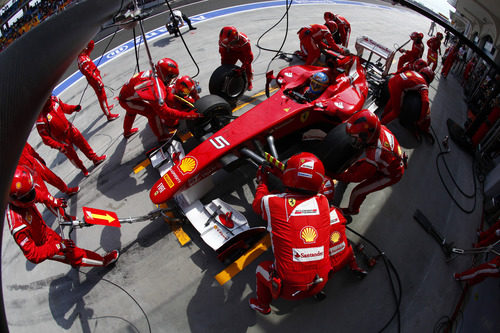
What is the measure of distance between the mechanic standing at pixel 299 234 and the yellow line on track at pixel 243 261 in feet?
2.86

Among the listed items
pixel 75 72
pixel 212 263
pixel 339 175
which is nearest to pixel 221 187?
pixel 212 263

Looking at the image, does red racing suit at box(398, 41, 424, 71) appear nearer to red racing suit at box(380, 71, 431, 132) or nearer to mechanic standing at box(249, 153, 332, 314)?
red racing suit at box(380, 71, 431, 132)

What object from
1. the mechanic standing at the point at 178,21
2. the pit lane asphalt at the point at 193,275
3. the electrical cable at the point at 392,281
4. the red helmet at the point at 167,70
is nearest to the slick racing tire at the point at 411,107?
the pit lane asphalt at the point at 193,275

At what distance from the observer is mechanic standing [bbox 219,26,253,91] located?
5.59 metres

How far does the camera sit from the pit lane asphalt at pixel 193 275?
3.47 m

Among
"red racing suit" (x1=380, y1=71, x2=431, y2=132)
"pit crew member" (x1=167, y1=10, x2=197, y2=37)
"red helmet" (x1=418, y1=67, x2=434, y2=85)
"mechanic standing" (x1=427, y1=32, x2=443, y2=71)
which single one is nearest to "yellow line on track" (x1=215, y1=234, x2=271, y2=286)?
"red racing suit" (x1=380, y1=71, x2=431, y2=132)

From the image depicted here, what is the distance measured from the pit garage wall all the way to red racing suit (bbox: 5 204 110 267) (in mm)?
2010

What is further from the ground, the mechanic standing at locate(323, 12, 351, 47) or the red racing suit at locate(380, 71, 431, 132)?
the mechanic standing at locate(323, 12, 351, 47)

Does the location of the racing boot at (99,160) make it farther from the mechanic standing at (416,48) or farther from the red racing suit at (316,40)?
the mechanic standing at (416,48)

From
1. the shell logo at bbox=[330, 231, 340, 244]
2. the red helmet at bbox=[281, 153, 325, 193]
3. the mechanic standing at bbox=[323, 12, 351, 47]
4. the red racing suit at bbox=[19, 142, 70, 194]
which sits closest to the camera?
the red helmet at bbox=[281, 153, 325, 193]

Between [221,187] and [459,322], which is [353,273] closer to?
[459,322]

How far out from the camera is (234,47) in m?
5.75

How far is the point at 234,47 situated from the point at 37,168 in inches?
160

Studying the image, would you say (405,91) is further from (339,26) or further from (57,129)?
(57,129)
